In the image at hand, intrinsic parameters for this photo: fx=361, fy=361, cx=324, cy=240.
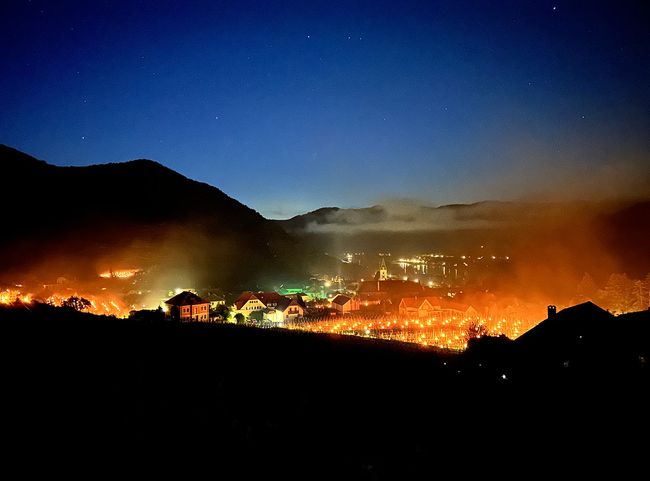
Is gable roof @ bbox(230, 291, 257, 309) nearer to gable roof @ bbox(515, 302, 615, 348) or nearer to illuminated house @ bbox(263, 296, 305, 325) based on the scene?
illuminated house @ bbox(263, 296, 305, 325)

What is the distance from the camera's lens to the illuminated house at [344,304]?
53.8 metres

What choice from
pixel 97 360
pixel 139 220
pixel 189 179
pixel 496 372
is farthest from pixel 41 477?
pixel 189 179

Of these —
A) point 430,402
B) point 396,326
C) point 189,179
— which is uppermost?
point 189,179

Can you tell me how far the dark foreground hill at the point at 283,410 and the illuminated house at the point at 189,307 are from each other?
2504 cm

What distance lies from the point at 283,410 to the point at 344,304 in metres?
45.7

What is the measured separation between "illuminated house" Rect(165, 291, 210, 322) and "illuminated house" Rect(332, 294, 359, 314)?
19275mm

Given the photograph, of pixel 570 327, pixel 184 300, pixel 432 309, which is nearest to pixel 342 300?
pixel 432 309

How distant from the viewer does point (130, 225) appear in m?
92.2

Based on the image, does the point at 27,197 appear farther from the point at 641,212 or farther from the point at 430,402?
the point at 641,212

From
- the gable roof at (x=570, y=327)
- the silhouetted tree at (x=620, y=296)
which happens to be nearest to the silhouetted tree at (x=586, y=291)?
the silhouetted tree at (x=620, y=296)

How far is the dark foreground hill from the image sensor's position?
571 centimetres

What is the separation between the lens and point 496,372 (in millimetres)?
16812

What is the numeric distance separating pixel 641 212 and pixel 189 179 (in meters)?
186

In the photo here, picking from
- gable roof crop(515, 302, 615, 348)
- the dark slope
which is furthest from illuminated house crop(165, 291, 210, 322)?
gable roof crop(515, 302, 615, 348)
